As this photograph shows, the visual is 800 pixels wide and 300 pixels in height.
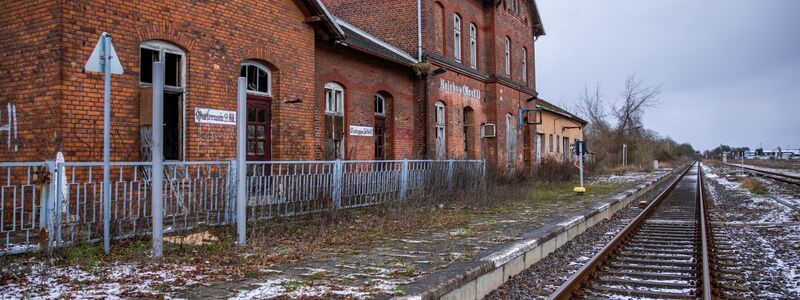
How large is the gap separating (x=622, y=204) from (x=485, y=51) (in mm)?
8467

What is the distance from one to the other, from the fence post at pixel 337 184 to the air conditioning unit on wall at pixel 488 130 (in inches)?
479

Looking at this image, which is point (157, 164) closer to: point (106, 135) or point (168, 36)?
point (106, 135)

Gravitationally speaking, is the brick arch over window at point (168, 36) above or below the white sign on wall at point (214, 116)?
above

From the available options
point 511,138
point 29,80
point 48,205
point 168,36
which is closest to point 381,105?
point 168,36

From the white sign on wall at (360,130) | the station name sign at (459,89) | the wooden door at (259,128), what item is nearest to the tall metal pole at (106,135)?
the wooden door at (259,128)

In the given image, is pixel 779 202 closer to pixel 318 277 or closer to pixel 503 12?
pixel 503 12

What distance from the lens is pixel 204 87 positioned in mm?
9234

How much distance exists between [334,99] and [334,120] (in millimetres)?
517

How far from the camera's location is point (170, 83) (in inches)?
355

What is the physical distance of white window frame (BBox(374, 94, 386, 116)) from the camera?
15.8 meters

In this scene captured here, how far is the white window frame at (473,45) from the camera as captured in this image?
2072cm

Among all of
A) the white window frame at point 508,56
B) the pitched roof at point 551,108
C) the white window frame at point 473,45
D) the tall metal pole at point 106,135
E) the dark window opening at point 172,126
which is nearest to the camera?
the tall metal pole at point 106,135

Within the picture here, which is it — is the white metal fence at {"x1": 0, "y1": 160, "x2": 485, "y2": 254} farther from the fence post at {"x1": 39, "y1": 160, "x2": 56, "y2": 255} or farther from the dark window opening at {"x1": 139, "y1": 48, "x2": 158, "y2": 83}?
the dark window opening at {"x1": 139, "y1": 48, "x2": 158, "y2": 83}

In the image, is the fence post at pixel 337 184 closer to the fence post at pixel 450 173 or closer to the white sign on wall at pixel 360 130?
the fence post at pixel 450 173
